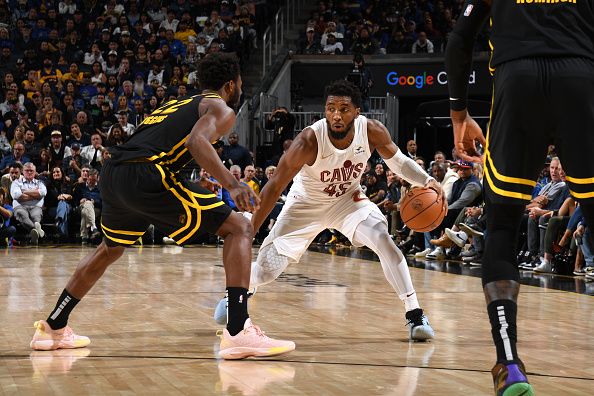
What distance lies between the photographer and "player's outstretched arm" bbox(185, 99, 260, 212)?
441cm

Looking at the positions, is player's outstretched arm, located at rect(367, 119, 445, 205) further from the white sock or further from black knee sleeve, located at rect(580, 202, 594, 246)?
black knee sleeve, located at rect(580, 202, 594, 246)

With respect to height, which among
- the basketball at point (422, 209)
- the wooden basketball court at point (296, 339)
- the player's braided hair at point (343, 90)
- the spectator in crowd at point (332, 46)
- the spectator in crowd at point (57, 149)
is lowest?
the wooden basketball court at point (296, 339)

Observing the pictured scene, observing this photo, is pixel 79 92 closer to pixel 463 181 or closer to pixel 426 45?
pixel 426 45

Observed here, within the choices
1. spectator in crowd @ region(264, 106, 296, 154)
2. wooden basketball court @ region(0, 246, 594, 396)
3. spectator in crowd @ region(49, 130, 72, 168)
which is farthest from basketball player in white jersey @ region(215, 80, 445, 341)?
spectator in crowd @ region(264, 106, 296, 154)

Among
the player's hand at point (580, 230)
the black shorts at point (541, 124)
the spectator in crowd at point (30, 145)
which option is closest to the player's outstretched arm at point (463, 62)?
the black shorts at point (541, 124)

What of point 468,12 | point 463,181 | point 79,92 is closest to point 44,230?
point 79,92

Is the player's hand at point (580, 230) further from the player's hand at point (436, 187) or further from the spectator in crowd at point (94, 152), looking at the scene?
the spectator in crowd at point (94, 152)

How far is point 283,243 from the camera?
5.89 m

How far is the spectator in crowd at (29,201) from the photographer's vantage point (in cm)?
1426

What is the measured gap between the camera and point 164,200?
4.75 metres

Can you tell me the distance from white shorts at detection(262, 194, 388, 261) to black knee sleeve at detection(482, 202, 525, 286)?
101 inches

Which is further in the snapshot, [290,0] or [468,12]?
[290,0]

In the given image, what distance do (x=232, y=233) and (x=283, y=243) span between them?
1188 millimetres

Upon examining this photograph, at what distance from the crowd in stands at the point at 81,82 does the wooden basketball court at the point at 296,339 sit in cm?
543
